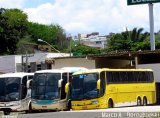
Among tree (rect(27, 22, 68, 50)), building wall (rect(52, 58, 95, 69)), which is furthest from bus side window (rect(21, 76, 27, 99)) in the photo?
tree (rect(27, 22, 68, 50))

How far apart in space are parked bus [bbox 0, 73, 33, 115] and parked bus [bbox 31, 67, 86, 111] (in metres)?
1.20

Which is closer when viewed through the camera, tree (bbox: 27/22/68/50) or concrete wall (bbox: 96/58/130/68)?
concrete wall (bbox: 96/58/130/68)

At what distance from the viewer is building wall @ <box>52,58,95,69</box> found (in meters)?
41.9

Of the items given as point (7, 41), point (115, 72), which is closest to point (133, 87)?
point (115, 72)

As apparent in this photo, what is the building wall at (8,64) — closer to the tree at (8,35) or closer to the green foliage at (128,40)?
the tree at (8,35)

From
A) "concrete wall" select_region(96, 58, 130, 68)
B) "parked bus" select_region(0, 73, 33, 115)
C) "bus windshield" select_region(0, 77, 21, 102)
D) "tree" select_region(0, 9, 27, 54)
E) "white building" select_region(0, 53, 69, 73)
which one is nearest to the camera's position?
"parked bus" select_region(0, 73, 33, 115)

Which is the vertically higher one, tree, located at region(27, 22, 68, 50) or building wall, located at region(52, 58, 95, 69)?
tree, located at region(27, 22, 68, 50)

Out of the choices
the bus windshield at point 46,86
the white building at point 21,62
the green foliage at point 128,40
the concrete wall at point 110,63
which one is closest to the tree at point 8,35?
the white building at point 21,62

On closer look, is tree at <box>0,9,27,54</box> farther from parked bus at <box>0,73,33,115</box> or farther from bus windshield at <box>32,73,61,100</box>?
bus windshield at <box>32,73,61,100</box>

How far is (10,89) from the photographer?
31.0 meters

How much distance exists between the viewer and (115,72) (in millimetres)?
29594

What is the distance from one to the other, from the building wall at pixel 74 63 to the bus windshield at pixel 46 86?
1223 cm

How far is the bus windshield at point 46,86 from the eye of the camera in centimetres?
2914

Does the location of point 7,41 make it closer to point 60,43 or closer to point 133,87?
point 60,43
